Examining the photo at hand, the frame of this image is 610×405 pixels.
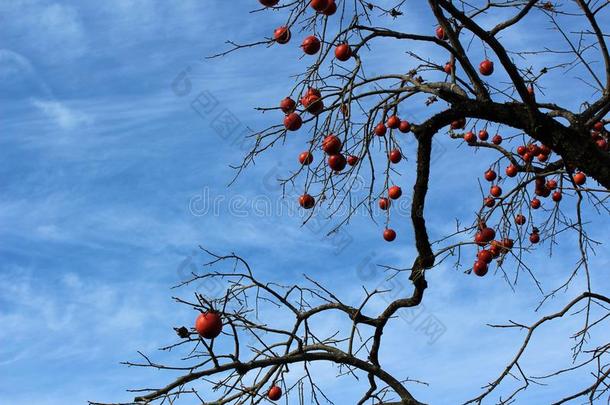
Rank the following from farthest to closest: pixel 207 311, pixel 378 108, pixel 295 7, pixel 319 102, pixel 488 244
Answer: pixel 378 108, pixel 488 244, pixel 319 102, pixel 295 7, pixel 207 311

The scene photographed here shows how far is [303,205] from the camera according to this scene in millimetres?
4625

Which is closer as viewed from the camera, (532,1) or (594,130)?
(532,1)

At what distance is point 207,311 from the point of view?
3.17m

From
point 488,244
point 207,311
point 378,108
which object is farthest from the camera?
point 378,108

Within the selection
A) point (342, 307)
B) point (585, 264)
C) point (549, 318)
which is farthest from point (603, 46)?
point (342, 307)

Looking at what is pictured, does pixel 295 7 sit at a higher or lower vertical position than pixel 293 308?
higher

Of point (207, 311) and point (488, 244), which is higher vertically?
point (488, 244)

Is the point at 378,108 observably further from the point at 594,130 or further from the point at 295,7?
the point at 594,130

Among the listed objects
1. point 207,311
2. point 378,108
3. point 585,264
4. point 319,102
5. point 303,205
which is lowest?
point 207,311

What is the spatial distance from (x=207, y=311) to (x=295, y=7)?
2074 millimetres

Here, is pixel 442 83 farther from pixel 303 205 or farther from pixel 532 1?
pixel 303 205

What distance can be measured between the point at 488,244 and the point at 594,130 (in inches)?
58.7

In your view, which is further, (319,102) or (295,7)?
(319,102)

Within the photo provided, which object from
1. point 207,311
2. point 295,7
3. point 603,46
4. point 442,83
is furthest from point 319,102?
point 603,46
